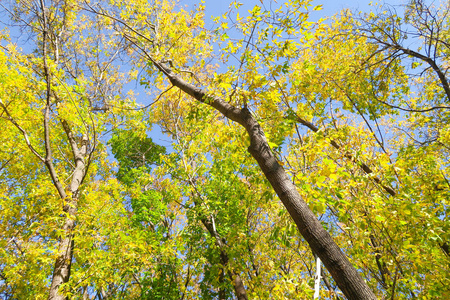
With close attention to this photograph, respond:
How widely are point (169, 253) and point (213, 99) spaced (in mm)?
4138

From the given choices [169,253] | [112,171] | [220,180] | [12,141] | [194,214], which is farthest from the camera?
[112,171]

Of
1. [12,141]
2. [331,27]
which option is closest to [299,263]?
[331,27]

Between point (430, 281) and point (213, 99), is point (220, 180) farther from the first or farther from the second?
point (430, 281)

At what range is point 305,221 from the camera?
2004 mm

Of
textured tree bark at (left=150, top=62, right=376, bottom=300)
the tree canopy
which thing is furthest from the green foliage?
textured tree bark at (left=150, top=62, right=376, bottom=300)

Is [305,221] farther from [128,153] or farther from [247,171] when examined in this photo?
[128,153]

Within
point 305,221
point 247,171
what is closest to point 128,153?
point 247,171

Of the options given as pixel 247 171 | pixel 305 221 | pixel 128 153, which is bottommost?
pixel 305 221

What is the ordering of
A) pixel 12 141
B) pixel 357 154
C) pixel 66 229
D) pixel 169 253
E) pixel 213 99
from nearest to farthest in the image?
1. pixel 213 99
2. pixel 357 154
3. pixel 66 229
4. pixel 169 253
5. pixel 12 141

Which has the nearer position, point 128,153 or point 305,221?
point 305,221

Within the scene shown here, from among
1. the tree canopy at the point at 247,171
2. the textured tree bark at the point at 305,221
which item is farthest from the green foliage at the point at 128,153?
the textured tree bark at the point at 305,221

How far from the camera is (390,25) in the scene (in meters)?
5.88

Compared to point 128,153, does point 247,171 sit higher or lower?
lower

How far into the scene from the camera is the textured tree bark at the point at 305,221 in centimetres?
173
